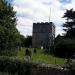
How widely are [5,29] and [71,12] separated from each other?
142 ft

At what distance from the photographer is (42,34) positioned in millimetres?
107625

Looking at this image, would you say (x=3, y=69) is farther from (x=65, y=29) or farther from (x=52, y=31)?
(x=52, y=31)

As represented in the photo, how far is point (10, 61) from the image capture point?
26234mm

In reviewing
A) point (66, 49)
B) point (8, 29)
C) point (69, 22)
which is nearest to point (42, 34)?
point (69, 22)

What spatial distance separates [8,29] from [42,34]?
2768 inches

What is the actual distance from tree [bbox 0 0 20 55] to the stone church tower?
195 feet

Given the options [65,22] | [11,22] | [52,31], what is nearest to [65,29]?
[65,22]

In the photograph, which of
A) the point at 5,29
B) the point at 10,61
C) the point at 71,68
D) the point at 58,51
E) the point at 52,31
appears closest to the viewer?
the point at 71,68

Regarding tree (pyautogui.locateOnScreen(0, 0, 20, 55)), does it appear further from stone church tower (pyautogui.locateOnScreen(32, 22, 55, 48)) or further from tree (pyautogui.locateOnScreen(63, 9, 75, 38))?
stone church tower (pyautogui.locateOnScreen(32, 22, 55, 48))

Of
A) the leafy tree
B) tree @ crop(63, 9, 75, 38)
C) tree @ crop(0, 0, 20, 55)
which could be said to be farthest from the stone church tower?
tree @ crop(0, 0, 20, 55)

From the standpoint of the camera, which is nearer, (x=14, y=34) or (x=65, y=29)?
(x=14, y=34)

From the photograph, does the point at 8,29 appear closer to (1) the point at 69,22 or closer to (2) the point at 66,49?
(2) the point at 66,49

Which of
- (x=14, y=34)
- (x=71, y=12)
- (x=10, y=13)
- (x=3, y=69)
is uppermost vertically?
(x=71, y=12)

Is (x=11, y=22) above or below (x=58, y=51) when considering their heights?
above
